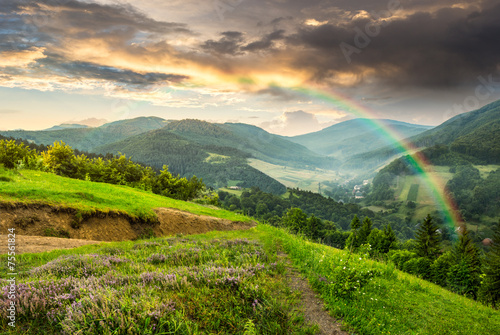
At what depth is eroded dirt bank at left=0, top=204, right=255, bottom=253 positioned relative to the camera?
14.1m

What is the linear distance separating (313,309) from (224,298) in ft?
6.83

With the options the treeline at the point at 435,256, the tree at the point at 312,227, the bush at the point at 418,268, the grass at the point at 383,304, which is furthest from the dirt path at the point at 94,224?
the tree at the point at 312,227

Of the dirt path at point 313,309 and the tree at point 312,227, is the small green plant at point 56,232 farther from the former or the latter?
the tree at point 312,227

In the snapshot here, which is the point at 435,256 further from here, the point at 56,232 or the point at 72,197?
the point at 56,232

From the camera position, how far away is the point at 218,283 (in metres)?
5.93

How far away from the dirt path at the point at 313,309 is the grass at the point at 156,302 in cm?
25

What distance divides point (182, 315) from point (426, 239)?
89751 millimetres

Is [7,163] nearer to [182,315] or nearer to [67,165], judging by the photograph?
[67,165]

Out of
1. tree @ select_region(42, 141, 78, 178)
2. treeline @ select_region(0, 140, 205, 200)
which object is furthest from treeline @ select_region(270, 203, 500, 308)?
tree @ select_region(42, 141, 78, 178)

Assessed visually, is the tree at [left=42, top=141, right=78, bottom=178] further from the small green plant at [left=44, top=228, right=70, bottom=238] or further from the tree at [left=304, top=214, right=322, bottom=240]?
the tree at [left=304, top=214, right=322, bottom=240]

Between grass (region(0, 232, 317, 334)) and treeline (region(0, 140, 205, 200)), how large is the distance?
2926 centimetres

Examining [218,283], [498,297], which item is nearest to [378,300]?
[218,283]

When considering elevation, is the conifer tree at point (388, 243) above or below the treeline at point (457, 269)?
below

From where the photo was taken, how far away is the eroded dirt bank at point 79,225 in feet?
46.1
